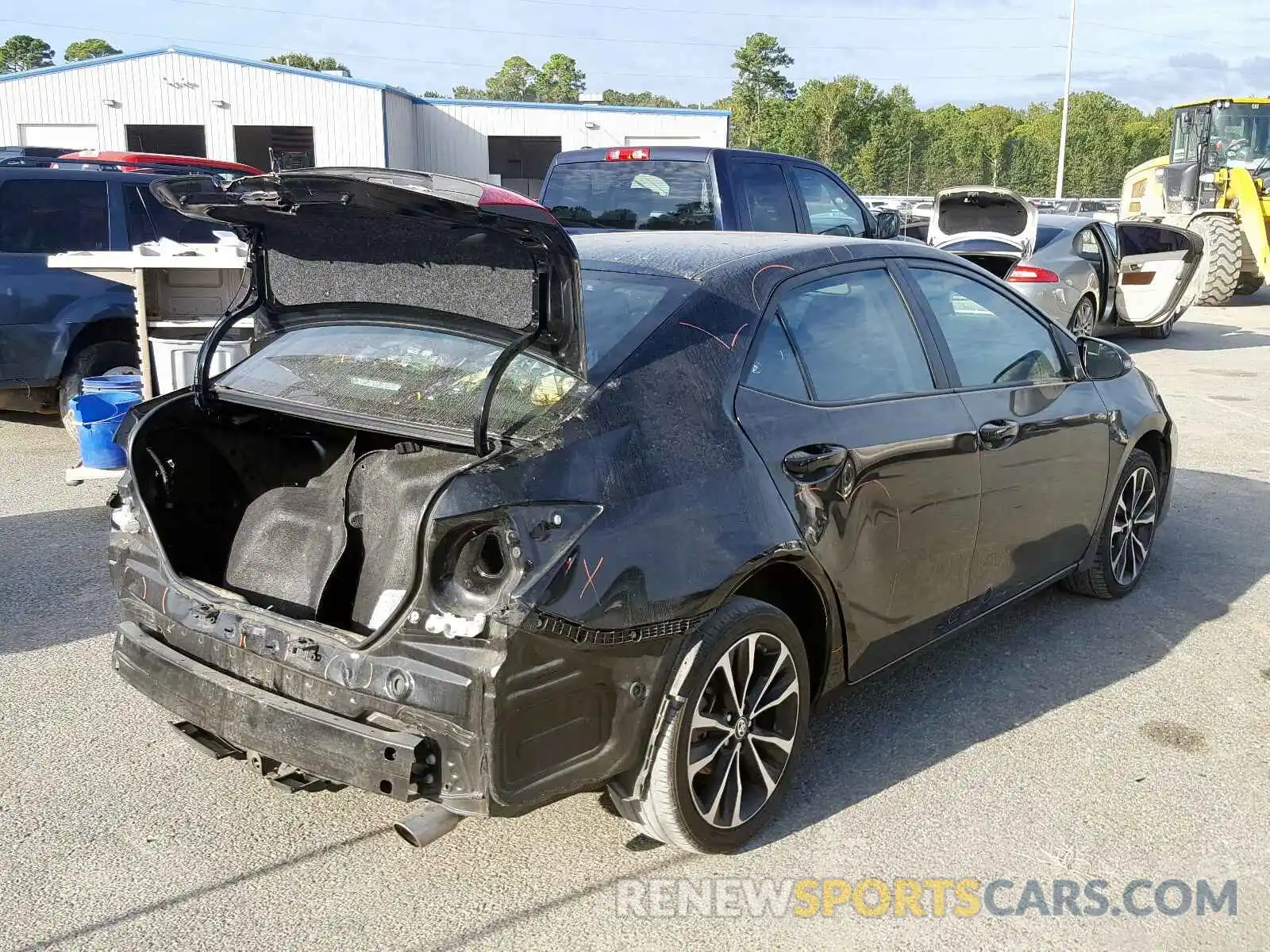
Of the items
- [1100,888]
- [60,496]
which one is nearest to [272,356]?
[1100,888]

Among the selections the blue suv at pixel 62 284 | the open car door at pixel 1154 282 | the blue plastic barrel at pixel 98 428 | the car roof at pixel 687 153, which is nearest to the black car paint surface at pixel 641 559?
the blue plastic barrel at pixel 98 428

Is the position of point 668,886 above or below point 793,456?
below

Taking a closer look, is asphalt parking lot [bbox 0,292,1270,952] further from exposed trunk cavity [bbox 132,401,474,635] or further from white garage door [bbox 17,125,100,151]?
white garage door [bbox 17,125,100,151]

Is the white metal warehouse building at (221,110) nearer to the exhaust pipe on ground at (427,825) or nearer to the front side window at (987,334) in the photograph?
the front side window at (987,334)

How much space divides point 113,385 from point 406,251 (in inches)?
196

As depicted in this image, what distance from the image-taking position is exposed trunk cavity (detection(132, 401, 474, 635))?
335cm

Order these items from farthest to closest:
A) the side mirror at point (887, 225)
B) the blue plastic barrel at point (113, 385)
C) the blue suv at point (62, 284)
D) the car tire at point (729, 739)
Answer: the side mirror at point (887, 225) → the blue suv at point (62, 284) → the blue plastic barrel at point (113, 385) → the car tire at point (729, 739)

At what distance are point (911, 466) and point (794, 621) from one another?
660 millimetres

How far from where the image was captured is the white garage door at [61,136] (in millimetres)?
30047

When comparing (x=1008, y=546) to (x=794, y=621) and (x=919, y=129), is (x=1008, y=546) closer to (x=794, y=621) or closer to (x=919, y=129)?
(x=794, y=621)

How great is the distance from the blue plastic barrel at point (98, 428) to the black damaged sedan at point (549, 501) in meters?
3.78

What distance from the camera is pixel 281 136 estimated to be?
32.8 meters

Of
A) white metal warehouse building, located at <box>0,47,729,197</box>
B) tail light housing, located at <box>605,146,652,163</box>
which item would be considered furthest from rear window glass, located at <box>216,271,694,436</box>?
white metal warehouse building, located at <box>0,47,729,197</box>

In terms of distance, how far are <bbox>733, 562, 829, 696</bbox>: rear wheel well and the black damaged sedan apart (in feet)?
0.05
